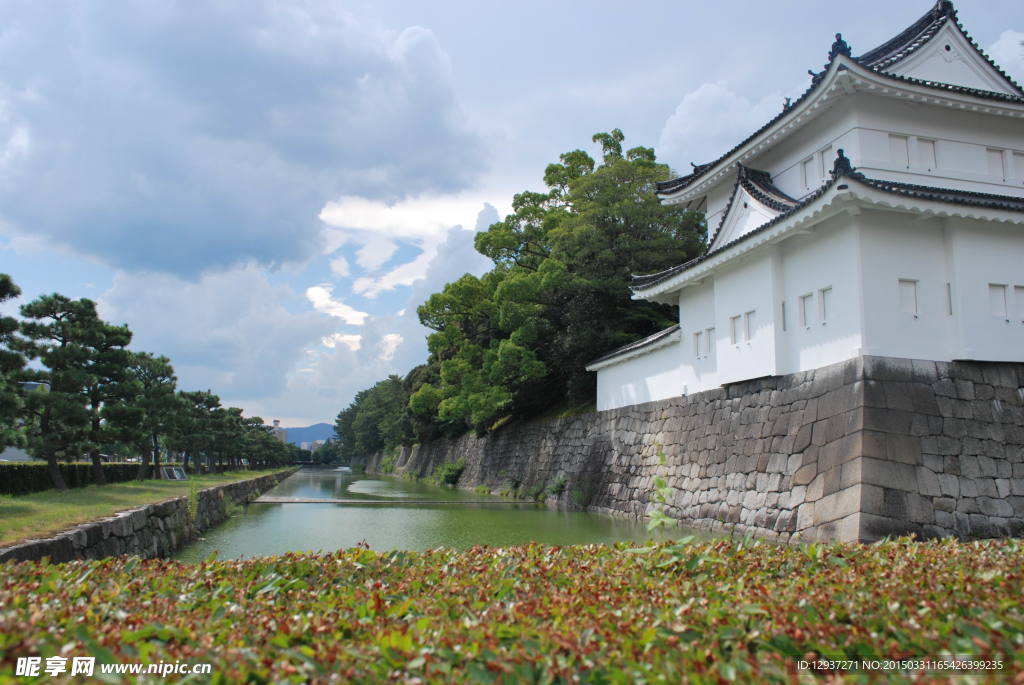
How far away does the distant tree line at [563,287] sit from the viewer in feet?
60.2

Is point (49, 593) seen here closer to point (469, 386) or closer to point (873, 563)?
point (873, 563)

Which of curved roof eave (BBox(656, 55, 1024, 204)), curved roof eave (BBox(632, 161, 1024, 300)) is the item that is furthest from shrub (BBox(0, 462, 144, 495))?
curved roof eave (BBox(656, 55, 1024, 204))

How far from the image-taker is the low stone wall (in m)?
5.91

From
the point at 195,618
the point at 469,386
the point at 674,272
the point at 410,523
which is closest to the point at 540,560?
the point at 195,618

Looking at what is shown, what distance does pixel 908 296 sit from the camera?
28.9ft

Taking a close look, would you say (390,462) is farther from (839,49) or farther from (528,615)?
(528,615)

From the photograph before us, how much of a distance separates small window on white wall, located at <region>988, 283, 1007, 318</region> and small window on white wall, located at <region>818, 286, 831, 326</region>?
204 centimetres

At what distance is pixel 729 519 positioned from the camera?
34.1ft

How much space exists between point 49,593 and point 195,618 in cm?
105

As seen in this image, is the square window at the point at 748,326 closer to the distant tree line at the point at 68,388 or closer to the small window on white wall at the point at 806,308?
the small window on white wall at the point at 806,308

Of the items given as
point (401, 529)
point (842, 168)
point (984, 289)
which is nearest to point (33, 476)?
point (401, 529)

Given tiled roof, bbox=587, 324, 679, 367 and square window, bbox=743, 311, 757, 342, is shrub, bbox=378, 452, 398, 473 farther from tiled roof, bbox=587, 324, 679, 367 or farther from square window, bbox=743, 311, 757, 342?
square window, bbox=743, 311, 757, 342

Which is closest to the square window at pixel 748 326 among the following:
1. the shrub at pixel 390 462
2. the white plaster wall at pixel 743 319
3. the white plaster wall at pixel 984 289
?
the white plaster wall at pixel 743 319

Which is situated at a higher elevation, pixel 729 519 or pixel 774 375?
pixel 774 375
